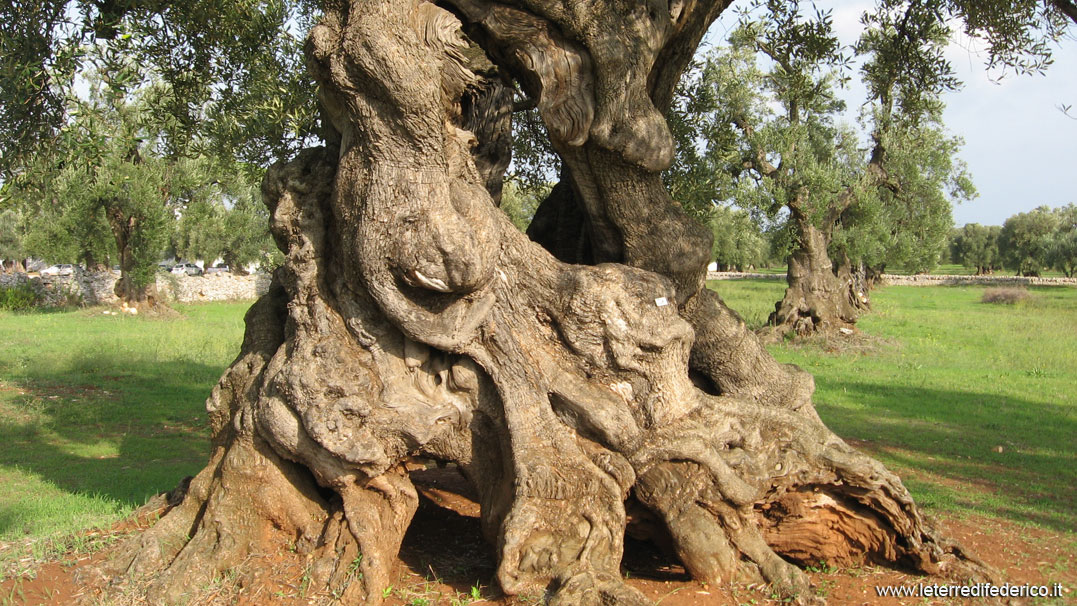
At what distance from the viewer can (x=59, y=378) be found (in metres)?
14.5

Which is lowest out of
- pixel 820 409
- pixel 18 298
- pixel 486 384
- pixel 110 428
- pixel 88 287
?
pixel 110 428

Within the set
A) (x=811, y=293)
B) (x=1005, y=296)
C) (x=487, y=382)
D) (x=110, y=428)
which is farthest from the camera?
(x=1005, y=296)

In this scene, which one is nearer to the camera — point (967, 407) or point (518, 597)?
point (518, 597)

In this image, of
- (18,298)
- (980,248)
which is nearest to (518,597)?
(18,298)

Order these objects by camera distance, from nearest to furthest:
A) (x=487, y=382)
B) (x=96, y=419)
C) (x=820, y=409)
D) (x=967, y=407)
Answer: (x=487, y=382) → (x=96, y=419) → (x=820, y=409) → (x=967, y=407)

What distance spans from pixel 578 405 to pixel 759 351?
2.21 meters

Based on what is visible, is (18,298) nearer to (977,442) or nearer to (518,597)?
(518,597)

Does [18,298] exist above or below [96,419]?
above

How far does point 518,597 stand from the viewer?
5.10m

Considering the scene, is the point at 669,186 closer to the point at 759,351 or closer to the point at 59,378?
the point at 759,351

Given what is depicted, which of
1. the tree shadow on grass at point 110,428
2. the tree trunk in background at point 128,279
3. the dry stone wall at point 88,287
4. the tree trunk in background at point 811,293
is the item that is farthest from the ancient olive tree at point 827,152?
the dry stone wall at point 88,287

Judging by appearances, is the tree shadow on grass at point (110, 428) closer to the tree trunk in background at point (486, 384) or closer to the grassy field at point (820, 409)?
the grassy field at point (820, 409)

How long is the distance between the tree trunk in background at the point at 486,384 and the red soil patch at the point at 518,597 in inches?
6.8

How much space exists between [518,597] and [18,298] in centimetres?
3119
